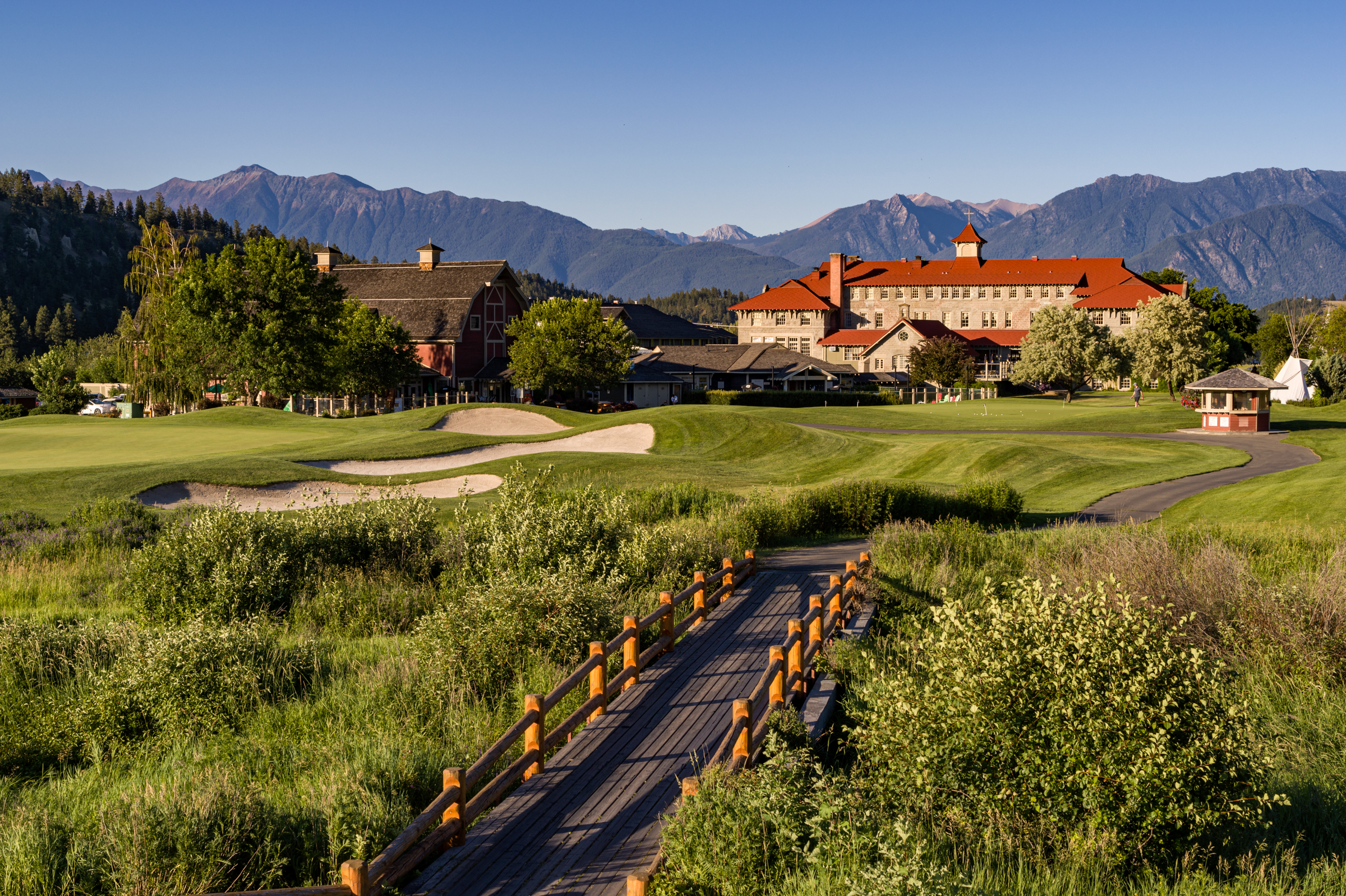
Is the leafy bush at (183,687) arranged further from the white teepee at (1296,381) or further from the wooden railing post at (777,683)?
the white teepee at (1296,381)

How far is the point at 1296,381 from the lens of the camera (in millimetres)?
80188

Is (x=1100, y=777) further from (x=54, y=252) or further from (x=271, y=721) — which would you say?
(x=54, y=252)

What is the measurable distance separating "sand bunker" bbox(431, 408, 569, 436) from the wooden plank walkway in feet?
117

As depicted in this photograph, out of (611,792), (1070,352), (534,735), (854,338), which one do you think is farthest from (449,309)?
(611,792)

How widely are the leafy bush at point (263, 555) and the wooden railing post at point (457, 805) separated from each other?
847cm

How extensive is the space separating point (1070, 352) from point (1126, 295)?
35.3 m

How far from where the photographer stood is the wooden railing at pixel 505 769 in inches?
252

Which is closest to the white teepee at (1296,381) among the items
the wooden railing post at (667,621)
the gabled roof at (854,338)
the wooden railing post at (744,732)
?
the gabled roof at (854,338)

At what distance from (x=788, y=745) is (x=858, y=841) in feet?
9.01

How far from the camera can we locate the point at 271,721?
1054cm

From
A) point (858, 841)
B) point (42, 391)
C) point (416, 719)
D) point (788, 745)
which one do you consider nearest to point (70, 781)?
point (416, 719)

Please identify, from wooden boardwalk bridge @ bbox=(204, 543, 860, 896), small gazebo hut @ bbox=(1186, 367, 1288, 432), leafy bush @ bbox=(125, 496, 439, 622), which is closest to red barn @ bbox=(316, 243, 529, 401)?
small gazebo hut @ bbox=(1186, 367, 1288, 432)

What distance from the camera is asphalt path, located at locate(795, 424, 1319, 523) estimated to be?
86.9 feet

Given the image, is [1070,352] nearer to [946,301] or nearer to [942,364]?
[942,364]
